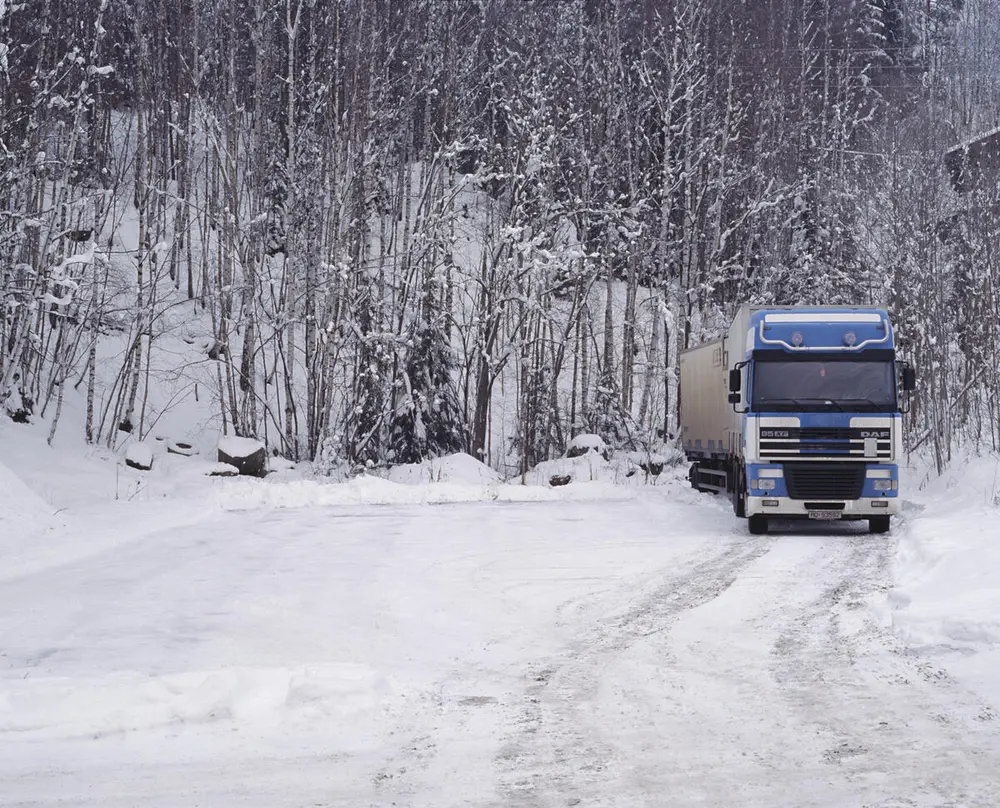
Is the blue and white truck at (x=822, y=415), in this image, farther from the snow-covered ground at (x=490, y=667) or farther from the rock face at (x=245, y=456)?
the rock face at (x=245, y=456)

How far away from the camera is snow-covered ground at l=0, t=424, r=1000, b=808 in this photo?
6328 mm

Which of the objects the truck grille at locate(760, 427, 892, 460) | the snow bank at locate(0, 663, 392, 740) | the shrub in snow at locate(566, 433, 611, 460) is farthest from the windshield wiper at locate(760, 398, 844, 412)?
the shrub in snow at locate(566, 433, 611, 460)

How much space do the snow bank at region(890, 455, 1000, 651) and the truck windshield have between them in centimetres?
222

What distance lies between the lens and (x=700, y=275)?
44.4 m

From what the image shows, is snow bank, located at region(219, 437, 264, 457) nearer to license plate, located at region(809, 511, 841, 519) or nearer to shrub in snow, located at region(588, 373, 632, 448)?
shrub in snow, located at region(588, 373, 632, 448)

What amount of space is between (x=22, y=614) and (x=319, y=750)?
18.7ft

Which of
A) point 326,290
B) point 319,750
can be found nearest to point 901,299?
point 326,290

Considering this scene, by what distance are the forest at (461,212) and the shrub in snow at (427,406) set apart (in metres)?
0.07

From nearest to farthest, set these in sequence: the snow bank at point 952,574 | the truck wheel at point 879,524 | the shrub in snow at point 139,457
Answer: the snow bank at point 952,574
the truck wheel at point 879,524
the shrub in snow at point 139,457

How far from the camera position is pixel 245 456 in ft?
101

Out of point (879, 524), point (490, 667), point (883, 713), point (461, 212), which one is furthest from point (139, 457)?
point (883, 713)

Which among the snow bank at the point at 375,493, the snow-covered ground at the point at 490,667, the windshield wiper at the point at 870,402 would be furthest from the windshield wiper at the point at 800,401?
the snow bank at the point at 375,493

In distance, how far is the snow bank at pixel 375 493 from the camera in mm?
25094

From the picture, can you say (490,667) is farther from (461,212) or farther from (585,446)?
(461,212)
